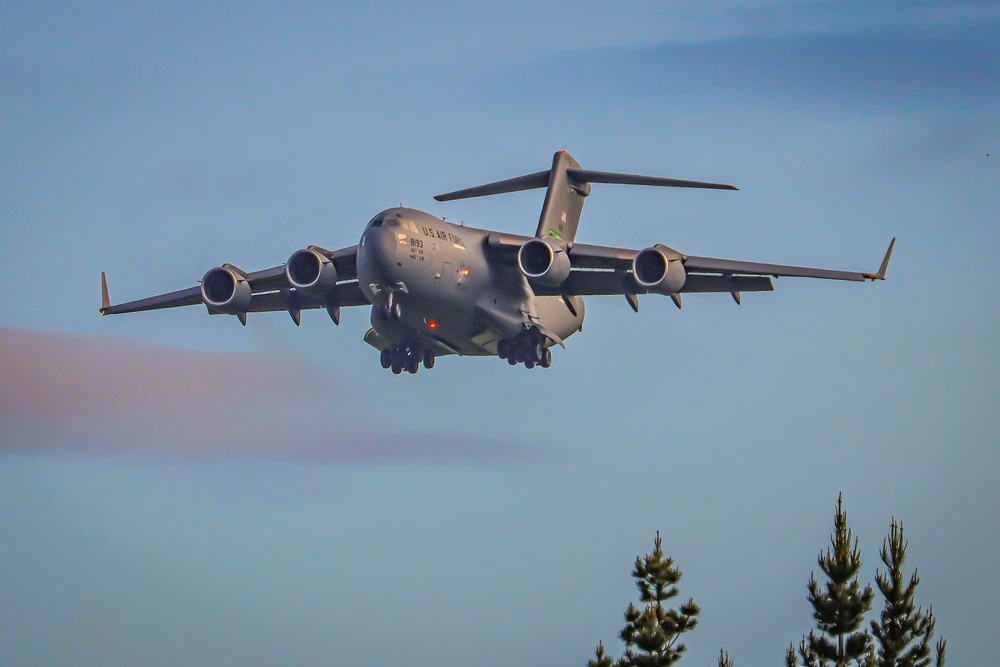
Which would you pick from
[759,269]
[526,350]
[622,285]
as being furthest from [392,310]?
[759,269]

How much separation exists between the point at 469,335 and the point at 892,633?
10.7 meters

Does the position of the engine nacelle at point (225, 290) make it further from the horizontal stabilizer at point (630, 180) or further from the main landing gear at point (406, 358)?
the horizontal stabilizer at point (630, 180)

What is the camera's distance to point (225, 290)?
31812mm

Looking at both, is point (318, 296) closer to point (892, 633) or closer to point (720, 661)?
point (720, 661)

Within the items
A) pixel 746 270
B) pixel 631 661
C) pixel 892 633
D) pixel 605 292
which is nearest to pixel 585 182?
pixel 605 292

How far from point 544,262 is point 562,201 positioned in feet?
18.9

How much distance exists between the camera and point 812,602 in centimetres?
2512

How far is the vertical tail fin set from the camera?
3591 cm

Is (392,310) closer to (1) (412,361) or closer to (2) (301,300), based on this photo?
(1) (412,361)

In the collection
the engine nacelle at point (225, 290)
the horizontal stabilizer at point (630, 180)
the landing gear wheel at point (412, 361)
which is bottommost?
the landing gear wheel at point (412, 361)

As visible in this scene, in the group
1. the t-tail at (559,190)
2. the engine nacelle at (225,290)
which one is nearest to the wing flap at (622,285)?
the t-tail at (559,190)

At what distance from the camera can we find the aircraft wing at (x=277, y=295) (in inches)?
1257

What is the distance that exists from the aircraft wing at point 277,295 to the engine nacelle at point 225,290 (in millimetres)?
105

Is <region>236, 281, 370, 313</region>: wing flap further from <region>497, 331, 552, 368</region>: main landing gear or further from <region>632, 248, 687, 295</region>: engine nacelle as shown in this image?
<region>632, 248, 687, 295</region>: engine nacelle
